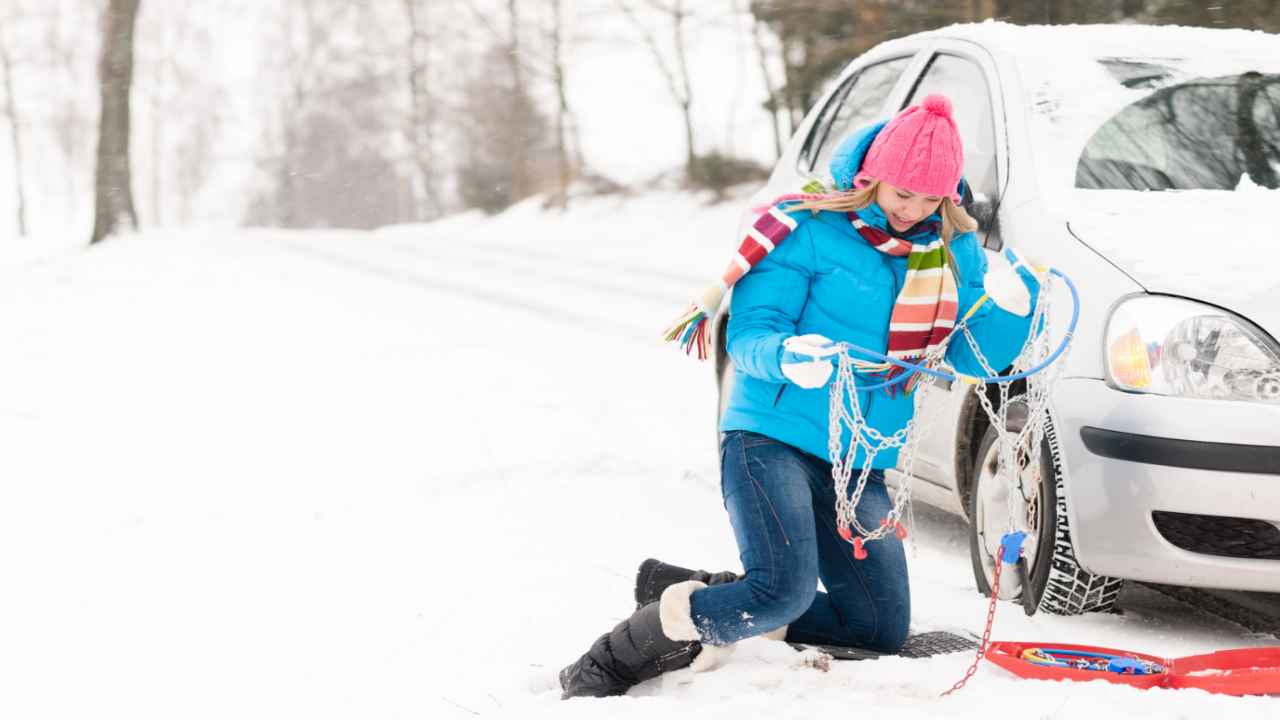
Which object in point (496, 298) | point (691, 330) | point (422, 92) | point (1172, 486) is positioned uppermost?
point (691, 330)

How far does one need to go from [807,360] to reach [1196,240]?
132 centimetres

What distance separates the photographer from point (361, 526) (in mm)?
5012

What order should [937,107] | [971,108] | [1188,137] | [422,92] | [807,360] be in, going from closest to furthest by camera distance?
[807,360] → [937,107] → [1188,137] → [971,108] → [422,92]

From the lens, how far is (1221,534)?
337 cm

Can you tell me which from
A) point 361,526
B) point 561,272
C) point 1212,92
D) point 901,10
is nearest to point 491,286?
point 561,272

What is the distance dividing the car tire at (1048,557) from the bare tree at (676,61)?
22146 mm

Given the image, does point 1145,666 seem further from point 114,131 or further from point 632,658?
point 114,131

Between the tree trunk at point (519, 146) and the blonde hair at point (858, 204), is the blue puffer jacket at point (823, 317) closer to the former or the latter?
the blonde hair at point (858, 204)

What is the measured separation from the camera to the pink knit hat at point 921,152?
10.0ft

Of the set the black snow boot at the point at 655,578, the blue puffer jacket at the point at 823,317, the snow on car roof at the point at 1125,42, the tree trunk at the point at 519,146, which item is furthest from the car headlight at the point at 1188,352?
the tree trunk at the point at 519,146

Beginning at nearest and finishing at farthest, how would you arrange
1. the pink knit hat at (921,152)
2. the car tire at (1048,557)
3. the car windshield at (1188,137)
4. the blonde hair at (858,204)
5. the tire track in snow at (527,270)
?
Answer: the pink knit hat at (921,152)
the blonde hair at (858,204)
the car tire at (1048,557)
the car windshield at (1188,137)
the tire track in snow at (527,270)

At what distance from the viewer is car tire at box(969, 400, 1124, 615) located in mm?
3617

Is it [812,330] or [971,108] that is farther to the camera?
[971,108]

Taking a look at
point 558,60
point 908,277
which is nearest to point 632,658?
point 908,277
